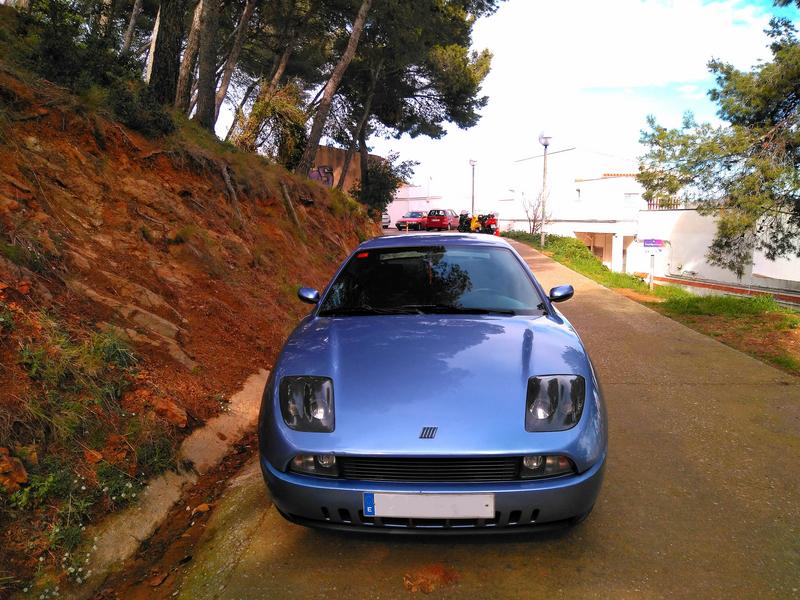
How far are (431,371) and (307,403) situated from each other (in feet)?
2.02

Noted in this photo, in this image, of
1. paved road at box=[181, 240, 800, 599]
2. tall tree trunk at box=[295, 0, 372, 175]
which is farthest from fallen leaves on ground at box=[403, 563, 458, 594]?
tall tree trunk at box=[295, 0, 372, 175]

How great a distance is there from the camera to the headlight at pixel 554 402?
2533 millimetres

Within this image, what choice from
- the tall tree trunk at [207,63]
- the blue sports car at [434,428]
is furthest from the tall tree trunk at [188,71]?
the blue sports car at [434,428]

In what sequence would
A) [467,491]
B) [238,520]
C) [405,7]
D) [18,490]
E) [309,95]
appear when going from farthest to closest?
[309,95], [405,7], [238,520], [18,490], [467,491]

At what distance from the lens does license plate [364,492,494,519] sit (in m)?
2.33

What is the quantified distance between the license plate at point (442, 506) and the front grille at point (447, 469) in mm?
78

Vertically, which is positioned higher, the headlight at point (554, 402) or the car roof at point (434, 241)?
the car roof at point (434, 241)

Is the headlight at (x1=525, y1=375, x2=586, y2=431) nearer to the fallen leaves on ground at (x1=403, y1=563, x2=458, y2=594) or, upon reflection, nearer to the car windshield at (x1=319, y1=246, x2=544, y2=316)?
the fallen leaves on ground at (x1=403, y1=563, x2=458, y2=594)

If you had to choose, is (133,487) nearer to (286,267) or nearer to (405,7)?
(286,267)

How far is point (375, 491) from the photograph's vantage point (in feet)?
7.76

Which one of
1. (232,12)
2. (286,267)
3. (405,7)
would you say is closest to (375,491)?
(286,267)

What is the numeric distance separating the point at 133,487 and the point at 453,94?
78.7 ft

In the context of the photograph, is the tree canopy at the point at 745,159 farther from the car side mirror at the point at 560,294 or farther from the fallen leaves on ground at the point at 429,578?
the fallen leaves on ground at the point at 429,578

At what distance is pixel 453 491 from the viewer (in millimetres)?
2328
